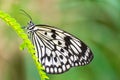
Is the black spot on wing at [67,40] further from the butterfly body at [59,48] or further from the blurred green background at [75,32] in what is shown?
the blurred green background at [75,32]

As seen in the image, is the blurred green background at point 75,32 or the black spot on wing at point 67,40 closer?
the black spot on wing at point 67,40

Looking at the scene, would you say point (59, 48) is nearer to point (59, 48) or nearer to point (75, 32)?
point (59, 48)

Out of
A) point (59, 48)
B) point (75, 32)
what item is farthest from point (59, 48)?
point (75, 32)

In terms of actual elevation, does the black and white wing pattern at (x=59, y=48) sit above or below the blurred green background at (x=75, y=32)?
below

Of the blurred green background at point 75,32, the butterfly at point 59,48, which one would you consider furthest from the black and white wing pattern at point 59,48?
the blurred green background at point 75,32

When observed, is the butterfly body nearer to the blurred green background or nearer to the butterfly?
the butterfly

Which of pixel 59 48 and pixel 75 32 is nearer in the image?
pixel 59 48
